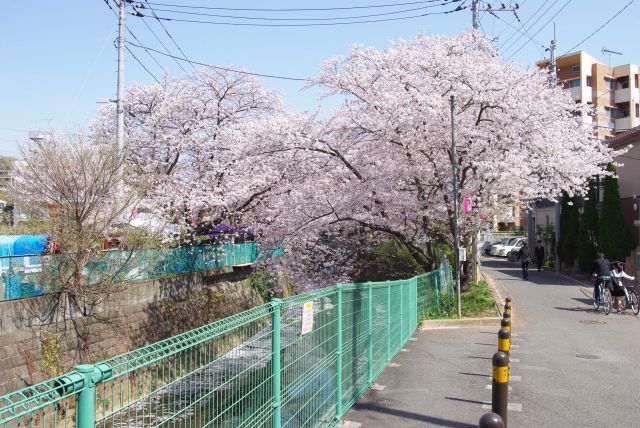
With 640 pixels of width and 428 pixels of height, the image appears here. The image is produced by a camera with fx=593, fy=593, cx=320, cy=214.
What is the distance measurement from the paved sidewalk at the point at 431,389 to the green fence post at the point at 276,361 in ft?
7.01

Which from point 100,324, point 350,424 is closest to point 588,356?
point 350,424

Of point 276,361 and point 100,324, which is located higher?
point 276,361

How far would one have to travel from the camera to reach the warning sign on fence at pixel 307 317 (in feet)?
16.4

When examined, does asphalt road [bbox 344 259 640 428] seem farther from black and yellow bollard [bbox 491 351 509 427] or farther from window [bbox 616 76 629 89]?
window [bbox 616 76 629 89]

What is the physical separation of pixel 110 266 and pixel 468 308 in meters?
9.68

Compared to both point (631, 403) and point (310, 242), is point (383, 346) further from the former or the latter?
point (310, 242)

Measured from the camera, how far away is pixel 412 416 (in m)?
6.89

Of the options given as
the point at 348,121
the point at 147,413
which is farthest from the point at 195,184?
the point at 147,413

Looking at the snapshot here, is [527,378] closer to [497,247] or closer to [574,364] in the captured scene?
[574,364]

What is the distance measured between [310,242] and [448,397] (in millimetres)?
11806

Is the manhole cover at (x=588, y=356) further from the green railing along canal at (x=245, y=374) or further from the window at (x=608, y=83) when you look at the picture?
the window at (x=608, y=83)

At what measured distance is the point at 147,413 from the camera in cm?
303

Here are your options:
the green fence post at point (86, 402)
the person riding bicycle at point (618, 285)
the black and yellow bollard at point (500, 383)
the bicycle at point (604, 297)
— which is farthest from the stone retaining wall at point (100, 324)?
the person riding bicycle at point (618, 285)

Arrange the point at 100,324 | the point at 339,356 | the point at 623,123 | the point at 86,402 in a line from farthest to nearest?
1. the point at 623,123
2. the point at 100,324
3. the point at 339,356
4. the point at 86,402
